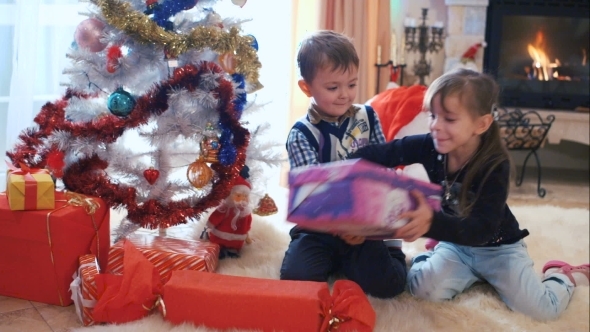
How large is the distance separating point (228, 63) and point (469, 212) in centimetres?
79

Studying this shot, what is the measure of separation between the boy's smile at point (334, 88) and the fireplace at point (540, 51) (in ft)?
5.53

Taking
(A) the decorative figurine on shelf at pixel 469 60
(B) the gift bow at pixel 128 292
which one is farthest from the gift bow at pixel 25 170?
(A) the decorative figurine on shelf at pixel 469 60

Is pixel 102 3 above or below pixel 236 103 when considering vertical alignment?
above

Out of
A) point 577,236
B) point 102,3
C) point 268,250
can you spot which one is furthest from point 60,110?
point 577,236

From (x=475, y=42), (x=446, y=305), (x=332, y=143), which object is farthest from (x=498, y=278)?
(x=475, y=42)

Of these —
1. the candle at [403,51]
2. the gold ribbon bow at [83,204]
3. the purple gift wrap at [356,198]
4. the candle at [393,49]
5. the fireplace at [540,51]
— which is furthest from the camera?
the fireplace at [540,51]

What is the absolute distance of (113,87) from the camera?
5.49ft

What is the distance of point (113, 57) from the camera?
164 cm

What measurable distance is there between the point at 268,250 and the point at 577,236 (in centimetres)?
97

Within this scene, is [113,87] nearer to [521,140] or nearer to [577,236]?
[577,236]

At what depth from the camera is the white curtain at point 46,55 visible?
2.28m

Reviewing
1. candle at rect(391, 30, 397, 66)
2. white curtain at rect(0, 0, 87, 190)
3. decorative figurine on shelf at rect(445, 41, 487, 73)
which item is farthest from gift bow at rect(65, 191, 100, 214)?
decorative figurine on shelf at rect(445, 41, 487, 73)

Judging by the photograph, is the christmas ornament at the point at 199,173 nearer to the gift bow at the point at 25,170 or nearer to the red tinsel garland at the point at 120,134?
the red tinsel garland at the point at 120,134

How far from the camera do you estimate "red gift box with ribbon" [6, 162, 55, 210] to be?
1.44 metres
